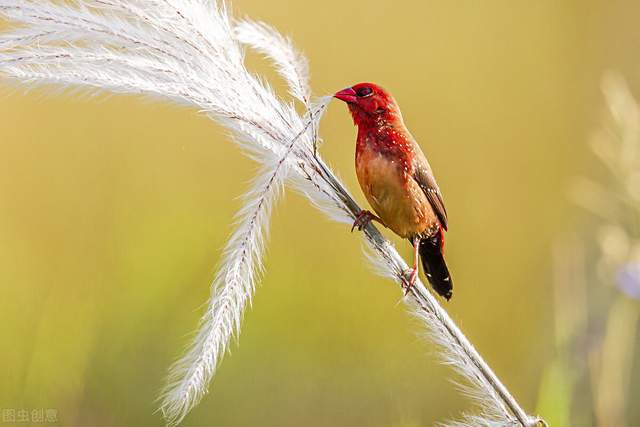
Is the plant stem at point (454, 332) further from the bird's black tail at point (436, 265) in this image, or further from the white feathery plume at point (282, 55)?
the bird's black tail at point (436, 265)

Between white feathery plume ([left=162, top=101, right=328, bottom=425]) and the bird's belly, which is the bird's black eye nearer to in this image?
the bird's belly

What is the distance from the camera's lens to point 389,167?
1364 mm

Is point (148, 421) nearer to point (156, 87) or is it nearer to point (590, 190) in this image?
point (156, 87)

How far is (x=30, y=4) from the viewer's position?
0.89 meters

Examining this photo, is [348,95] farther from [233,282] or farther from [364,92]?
[233,282]

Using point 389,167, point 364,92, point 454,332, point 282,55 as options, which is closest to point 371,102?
point 364,92

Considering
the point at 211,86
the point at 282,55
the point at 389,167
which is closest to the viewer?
the point at 211,86

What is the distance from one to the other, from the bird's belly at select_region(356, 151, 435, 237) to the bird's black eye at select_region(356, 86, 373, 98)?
0.10m

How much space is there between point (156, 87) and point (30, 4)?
0.60 feet

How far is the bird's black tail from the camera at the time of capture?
1585mm

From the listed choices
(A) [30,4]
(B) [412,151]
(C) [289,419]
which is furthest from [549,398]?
(A) [30,4]

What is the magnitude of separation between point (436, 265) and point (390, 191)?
311 mm

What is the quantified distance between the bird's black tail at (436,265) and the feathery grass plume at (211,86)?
58cm

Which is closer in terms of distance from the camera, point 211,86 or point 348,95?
point 211,86
